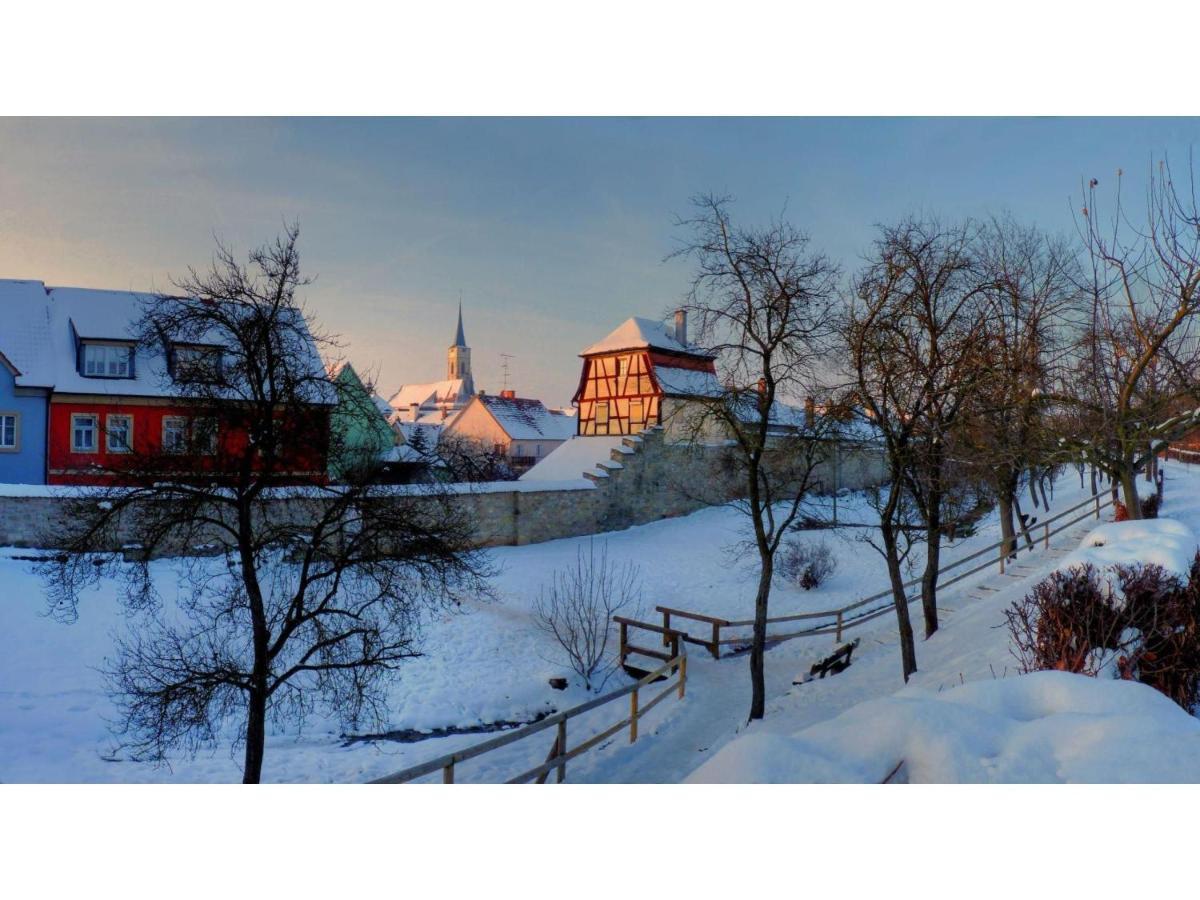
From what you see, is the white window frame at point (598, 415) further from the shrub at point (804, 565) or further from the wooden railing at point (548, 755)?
the shrub at point (804, 565)

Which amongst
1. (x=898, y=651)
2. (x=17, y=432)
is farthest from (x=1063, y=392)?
(x=17, y=432)

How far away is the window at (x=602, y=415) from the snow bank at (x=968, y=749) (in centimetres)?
223

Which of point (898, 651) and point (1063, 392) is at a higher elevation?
point (1063, 392)

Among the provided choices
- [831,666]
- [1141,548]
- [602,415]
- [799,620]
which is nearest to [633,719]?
[602,415]

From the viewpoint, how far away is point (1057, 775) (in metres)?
2.06

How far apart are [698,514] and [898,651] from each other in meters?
2.65

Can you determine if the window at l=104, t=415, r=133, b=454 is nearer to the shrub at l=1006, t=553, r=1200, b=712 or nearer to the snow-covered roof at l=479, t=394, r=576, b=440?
the snow-covered roof at l=479, t=394, r=576, b=440

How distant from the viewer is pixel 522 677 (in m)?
5.07

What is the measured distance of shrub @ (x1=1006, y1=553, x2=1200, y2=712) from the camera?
9.19 feet

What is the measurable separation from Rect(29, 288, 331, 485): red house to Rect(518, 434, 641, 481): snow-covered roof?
2.10 m

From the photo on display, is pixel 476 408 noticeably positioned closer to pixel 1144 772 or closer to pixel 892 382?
pixel 892 382

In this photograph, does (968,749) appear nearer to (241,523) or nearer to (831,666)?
(241,523)

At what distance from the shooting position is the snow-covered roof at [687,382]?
3.96 metres

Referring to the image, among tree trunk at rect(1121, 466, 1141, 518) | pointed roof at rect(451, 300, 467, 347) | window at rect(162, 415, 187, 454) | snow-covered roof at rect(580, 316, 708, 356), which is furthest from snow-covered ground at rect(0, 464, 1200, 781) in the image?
snow-covered roof at rect(580, 316, 708, 356)
